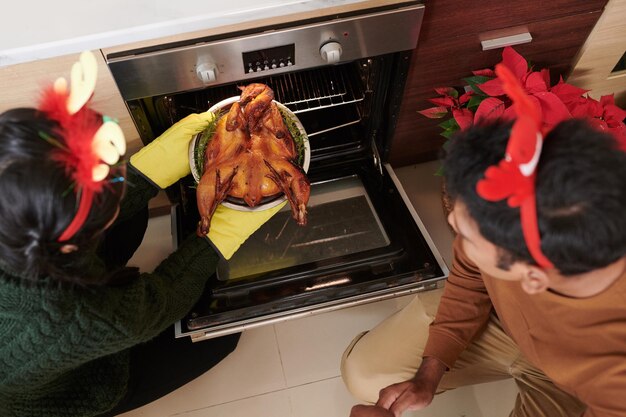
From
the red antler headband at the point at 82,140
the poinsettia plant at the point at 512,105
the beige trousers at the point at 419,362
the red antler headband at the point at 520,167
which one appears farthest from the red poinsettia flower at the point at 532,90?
the red antler headband at the point at 82,140

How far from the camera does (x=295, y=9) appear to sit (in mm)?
917

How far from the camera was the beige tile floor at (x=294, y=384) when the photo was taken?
149 cm

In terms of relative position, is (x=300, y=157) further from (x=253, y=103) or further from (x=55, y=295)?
(x=55, y=295)

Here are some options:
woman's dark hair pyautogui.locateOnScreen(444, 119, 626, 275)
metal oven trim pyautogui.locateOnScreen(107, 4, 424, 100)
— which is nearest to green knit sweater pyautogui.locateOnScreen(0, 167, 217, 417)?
metal oven trim pyautogui.locateOnScreen(107, 4, 424, 100)

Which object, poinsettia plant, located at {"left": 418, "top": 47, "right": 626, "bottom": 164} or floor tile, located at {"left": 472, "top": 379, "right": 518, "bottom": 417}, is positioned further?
floor tile, located at {"left": 472, "top": 379, "right": 518, "bottom": 417}

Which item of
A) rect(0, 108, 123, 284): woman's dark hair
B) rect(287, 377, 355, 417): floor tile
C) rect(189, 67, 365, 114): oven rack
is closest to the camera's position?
rect(0, 108, 123, 284): woman's dark hair

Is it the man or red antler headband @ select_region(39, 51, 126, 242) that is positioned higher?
red antler headband @ select_region(39, 51, 126, 242)

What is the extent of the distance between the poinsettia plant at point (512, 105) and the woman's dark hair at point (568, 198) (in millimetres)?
473

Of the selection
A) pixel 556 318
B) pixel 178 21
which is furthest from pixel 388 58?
pixel 556 318

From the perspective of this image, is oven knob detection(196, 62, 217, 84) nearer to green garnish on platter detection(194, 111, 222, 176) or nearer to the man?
green garnish on platter detection(194, 111, 222, 176)

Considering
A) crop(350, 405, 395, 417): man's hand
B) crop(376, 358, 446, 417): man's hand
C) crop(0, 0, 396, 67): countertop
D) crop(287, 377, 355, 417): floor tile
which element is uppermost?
crop(0, 0, 396, 67): countertop

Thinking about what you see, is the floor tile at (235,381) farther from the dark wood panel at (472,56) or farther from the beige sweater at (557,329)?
the dark wood panel at (472,56)

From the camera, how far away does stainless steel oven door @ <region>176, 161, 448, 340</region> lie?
3.92ft

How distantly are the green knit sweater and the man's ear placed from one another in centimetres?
70
